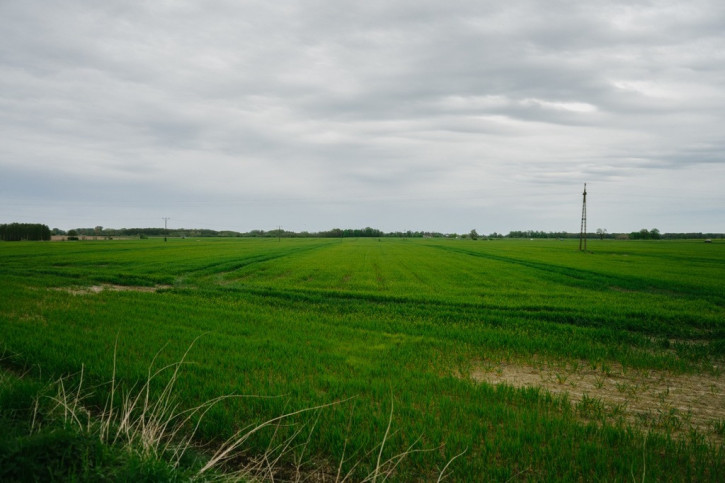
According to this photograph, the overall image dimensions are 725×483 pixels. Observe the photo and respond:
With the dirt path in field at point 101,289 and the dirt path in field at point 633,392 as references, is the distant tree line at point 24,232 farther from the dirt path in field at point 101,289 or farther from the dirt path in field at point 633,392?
the dirt path in field at point 633,392

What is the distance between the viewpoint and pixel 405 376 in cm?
757

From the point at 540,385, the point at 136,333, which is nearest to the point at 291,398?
the point at 540,385

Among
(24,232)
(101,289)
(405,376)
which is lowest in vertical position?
(101,289)

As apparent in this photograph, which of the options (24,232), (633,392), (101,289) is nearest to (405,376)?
(633,392)

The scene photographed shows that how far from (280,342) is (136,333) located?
12.9ft

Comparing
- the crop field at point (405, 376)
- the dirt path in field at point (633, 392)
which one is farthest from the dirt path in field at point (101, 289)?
the dirt path in field at point (633, 392)

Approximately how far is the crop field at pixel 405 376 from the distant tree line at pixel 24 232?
128 metres

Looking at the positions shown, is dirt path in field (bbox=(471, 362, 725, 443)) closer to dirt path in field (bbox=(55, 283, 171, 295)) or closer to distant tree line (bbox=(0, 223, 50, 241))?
dirt path in field (bbox=(55, 283, 171, 295))

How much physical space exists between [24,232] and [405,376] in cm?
14860

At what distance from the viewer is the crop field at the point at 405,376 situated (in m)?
4.88

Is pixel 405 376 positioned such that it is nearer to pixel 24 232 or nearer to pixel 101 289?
pixel 101 289

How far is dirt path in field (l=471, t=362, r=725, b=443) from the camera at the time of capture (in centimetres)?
618

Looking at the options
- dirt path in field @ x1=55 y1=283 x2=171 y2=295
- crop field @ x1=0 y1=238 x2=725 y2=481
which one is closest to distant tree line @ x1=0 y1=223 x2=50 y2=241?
dirt path in field @ x1=55 y1=283 x2=171 y2=295

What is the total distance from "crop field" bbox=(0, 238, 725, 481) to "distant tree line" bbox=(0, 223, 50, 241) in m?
128
